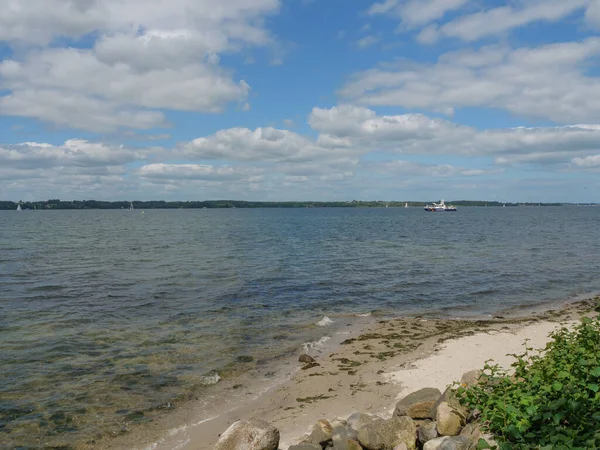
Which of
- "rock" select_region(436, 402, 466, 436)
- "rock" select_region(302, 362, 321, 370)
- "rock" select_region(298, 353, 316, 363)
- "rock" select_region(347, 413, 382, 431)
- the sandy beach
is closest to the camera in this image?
"rock" select_region(436, 402, 466, 436)

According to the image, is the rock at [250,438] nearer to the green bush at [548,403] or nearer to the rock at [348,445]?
the rock at [348,445]

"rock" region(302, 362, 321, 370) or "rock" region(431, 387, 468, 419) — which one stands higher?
"rock" region(431, 387, 468, 419)

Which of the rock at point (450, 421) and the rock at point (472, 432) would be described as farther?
the rock at point (450, 421)

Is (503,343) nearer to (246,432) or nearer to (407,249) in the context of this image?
(246,432)

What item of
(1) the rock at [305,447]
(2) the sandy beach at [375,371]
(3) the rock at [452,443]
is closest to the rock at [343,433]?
(1) the rock at [305,447]

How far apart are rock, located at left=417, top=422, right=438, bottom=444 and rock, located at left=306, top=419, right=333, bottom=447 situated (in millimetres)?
2162

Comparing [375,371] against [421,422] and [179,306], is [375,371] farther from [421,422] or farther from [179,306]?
[179,306]

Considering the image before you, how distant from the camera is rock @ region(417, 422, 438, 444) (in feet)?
31.1

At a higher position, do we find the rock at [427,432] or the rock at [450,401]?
the rock at [450,401]

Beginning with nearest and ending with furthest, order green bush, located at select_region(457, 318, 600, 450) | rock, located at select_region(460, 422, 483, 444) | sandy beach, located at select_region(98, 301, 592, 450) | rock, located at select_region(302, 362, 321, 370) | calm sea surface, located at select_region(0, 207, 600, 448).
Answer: green bush, located at select_region(457, 318, 600, 450)
rock, located at select_region(460, 422, 483, 444)
sandy beach, located at select_region(98, 301, 592, 450)
calm sea surface, located at select_region(0, 207, 600, 448)
rock, located at select_region(302, 362, 321, 370)

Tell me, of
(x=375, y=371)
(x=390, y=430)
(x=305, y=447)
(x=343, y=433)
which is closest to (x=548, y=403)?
(x=390, y=430)

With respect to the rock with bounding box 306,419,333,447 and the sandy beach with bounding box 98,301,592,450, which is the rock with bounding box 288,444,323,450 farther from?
the sandy beach with bounding box 98,301,592,450

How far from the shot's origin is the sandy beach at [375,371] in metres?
12.7

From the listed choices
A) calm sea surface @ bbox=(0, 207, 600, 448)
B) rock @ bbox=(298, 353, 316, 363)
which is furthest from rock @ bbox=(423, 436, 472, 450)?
rock @ bbox=(298, 353, 316, 363)
